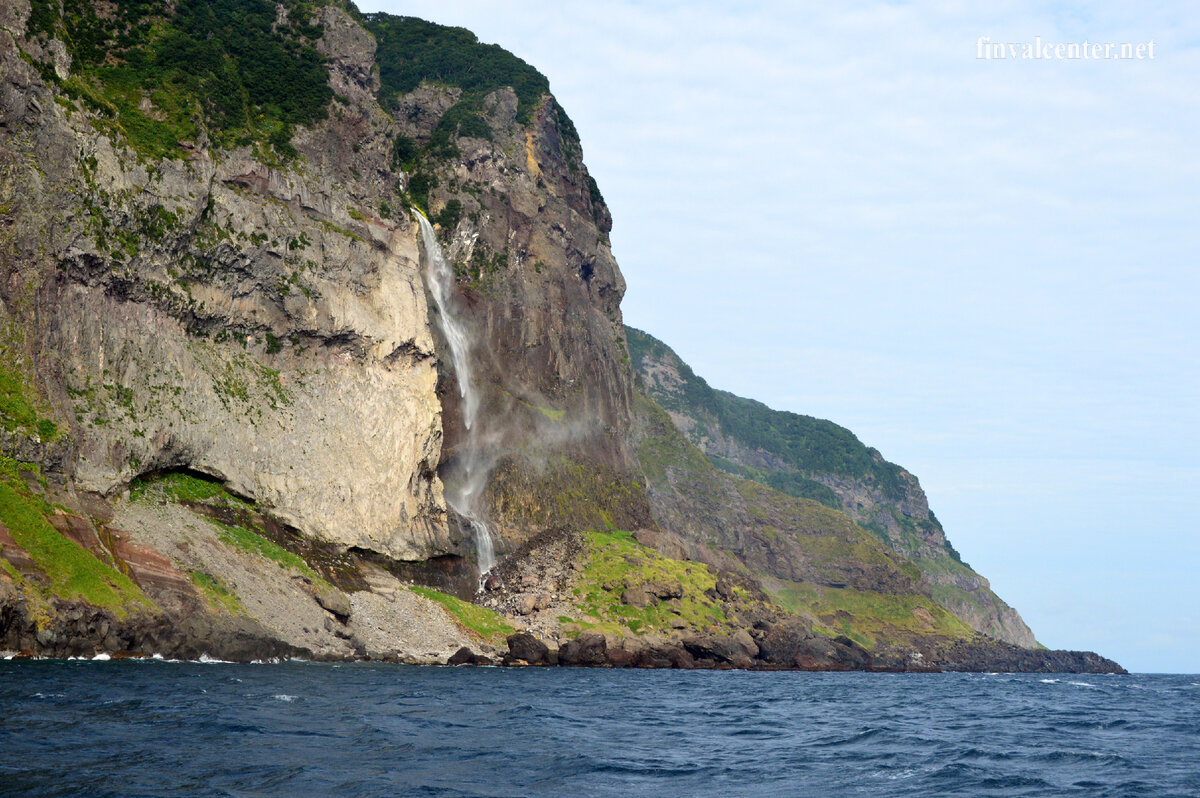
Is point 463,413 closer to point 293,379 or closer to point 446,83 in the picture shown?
point 293,379

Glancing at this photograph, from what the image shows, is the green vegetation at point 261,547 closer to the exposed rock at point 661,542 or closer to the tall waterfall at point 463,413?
the tall waterfall at point 463,413

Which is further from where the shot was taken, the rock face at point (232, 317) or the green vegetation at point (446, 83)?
the green vegetation at point (446, 83)

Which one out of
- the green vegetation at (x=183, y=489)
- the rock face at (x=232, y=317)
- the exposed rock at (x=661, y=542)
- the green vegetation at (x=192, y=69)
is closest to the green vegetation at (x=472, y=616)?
the rock face at (x=232, y=317)

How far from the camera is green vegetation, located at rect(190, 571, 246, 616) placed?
6800 centimetres

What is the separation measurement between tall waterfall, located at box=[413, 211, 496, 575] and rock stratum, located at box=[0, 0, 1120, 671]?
105cm

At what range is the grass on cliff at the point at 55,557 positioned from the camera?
57.6m

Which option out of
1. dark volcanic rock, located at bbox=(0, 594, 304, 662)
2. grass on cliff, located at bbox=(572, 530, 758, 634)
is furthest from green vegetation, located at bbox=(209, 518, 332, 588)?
grass on cliff, located at bbox=(572, 530, 758, 634)

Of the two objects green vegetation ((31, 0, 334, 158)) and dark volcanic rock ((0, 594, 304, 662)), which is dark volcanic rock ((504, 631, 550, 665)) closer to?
dark volcanic rock ((0, 594, 304, 662))

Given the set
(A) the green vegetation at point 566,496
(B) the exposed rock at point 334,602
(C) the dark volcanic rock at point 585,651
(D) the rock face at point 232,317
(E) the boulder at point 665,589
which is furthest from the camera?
(A) the green vegetation at point 566,496

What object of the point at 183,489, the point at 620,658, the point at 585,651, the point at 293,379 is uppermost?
the point at 293,379

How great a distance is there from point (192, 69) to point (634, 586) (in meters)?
75.6

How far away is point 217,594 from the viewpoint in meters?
68.9

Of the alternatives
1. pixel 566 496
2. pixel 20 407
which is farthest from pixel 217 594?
pixel 566 496

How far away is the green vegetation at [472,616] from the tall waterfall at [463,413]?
52.9 ft
